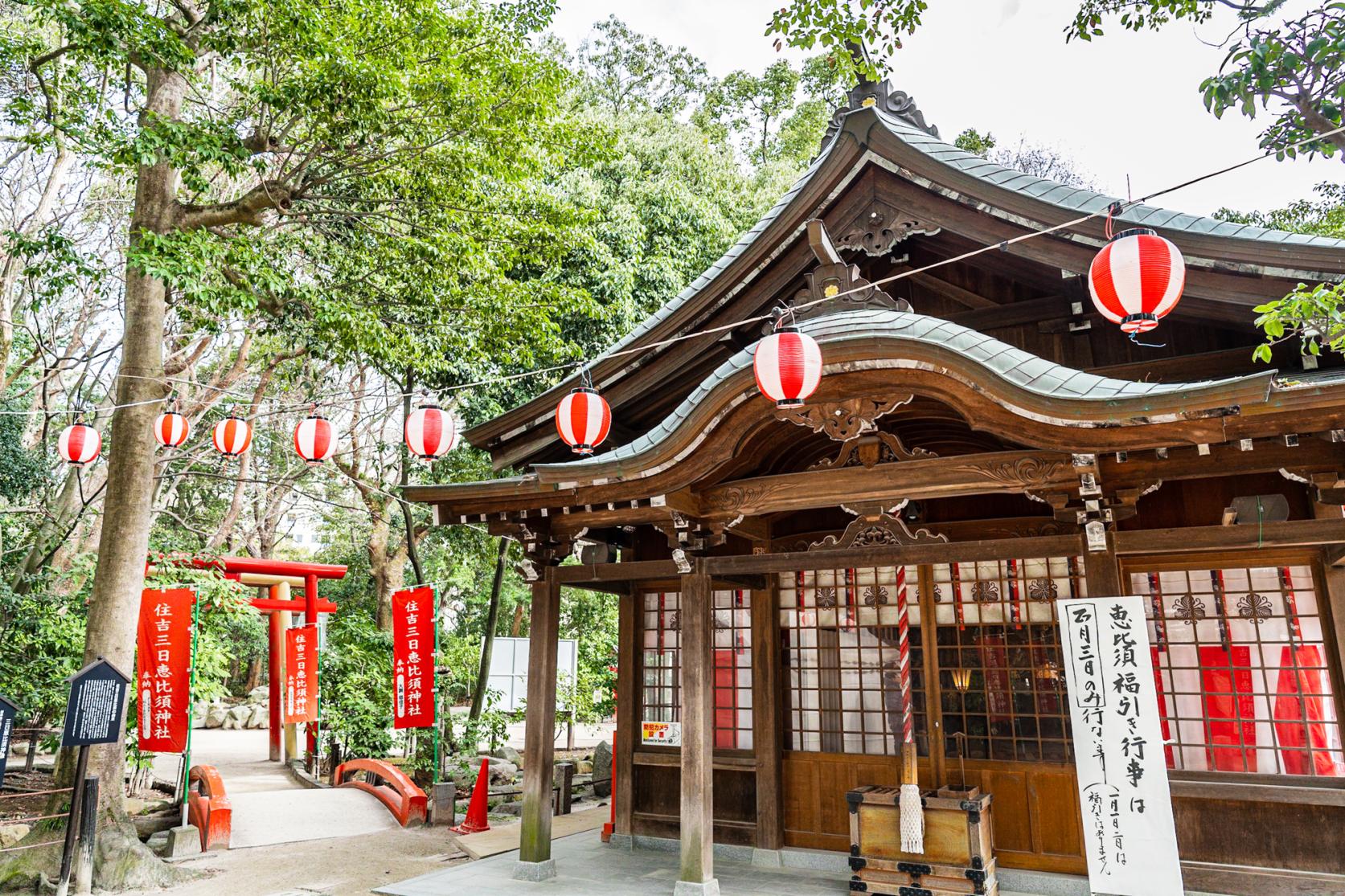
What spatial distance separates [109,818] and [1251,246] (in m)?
12.2

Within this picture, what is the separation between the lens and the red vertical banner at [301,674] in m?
14.3

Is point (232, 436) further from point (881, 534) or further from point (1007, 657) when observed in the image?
point (1007, 657)

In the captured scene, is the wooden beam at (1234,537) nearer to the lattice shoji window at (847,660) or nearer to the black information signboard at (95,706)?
the lattice shoji window at (847,660)

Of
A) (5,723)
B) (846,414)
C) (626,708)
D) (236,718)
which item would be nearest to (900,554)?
(846,414)

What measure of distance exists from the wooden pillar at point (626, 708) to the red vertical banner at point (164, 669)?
221 inches

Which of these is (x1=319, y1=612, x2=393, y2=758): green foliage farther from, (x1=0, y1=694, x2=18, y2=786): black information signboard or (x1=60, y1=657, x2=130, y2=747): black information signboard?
(x1=0, y1=694, x2=18, y2=786): black information signboard

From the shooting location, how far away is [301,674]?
46.9 feet

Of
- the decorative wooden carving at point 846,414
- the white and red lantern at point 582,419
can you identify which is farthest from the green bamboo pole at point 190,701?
the decorative wooden carving at point 846,414

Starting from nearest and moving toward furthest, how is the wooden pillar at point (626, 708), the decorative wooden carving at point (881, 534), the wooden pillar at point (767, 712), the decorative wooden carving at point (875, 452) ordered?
the decorative wooden carving at point (875, 452)
the decorative wooden carving at point (881, 534)
the wooden pillar at point (767, 712)
the wooden pillar at point (626, 708)

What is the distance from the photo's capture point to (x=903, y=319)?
6344mm

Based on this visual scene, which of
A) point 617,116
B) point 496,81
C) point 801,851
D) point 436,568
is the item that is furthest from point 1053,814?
point 617,116

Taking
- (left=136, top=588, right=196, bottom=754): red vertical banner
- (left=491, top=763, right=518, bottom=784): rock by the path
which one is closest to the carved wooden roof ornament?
(left=136, top=588, right=196, bottom=754): red vertical banner

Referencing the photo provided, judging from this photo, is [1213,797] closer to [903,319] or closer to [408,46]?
[903,319]

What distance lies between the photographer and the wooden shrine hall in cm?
597
